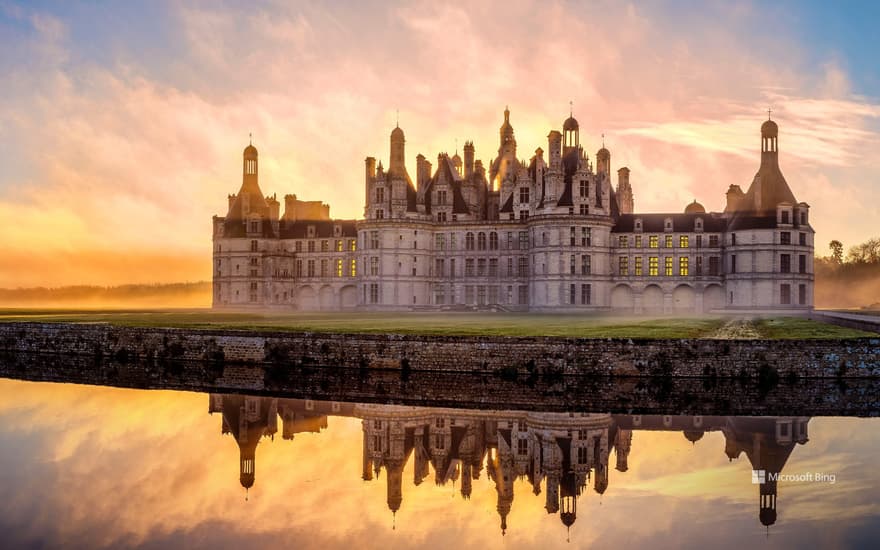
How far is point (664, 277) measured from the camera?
68.6 meters

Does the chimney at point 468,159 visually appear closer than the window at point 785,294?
No

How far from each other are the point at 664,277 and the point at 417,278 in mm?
19929

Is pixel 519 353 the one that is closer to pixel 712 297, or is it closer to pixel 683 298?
pixel 683 298

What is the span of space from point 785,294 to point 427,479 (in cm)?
5409

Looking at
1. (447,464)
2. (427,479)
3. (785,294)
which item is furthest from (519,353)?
(785,294)

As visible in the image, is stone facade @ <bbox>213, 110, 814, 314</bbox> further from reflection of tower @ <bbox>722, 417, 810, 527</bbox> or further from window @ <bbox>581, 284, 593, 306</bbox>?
reflection of tower @ <bbox>722, 417, 810, 527</bbox>

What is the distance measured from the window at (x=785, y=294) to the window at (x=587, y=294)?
13687mm

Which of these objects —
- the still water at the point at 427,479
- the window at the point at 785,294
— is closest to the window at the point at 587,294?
the window at the point at 785,294

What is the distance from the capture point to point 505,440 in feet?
64.8

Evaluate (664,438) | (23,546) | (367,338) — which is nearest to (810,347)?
(664,438)

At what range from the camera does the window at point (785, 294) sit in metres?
63.8

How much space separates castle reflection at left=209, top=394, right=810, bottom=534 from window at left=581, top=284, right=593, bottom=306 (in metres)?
43.8

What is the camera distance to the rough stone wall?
27578 millimetres

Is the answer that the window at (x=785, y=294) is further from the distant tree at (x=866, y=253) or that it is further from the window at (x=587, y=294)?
the distant tree at (x=866, y=253)
